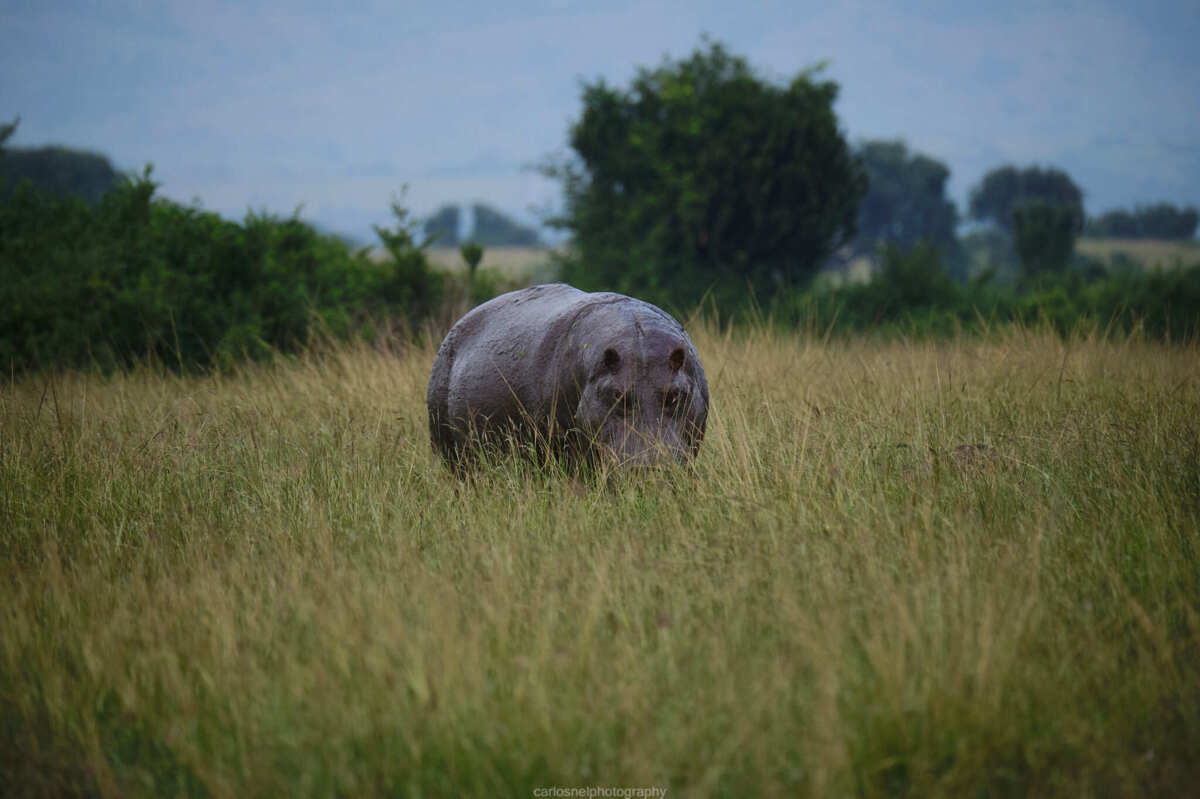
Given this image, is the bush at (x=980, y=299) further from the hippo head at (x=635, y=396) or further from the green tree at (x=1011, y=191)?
the green tree at (x=1011, y=191)

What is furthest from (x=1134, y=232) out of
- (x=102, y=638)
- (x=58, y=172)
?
(x=102, y=638)

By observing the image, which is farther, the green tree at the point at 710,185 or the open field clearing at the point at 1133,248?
the open field clearing at the point at 1133,248

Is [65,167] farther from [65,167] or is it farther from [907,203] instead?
[907,203]

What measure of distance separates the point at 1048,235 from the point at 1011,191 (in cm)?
3793

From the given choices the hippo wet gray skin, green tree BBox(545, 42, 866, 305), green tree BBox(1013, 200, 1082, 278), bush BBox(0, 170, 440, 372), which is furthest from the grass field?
green tree BBox(1013, 200, 1082, 278)

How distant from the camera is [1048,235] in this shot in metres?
30.5

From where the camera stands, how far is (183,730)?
8.61 ft

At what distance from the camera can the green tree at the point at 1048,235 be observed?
30.5 m

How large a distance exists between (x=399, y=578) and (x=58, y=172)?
173 ft

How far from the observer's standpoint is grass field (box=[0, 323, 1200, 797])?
8.11 ft

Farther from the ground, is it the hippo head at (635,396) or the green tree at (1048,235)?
the green tree at (1048,235)

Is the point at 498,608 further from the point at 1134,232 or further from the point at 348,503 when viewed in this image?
the point at 1134,232

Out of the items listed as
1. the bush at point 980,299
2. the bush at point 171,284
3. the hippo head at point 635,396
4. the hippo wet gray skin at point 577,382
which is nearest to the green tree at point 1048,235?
the bush at point 980,299

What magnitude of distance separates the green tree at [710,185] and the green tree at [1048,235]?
45.5 ft
